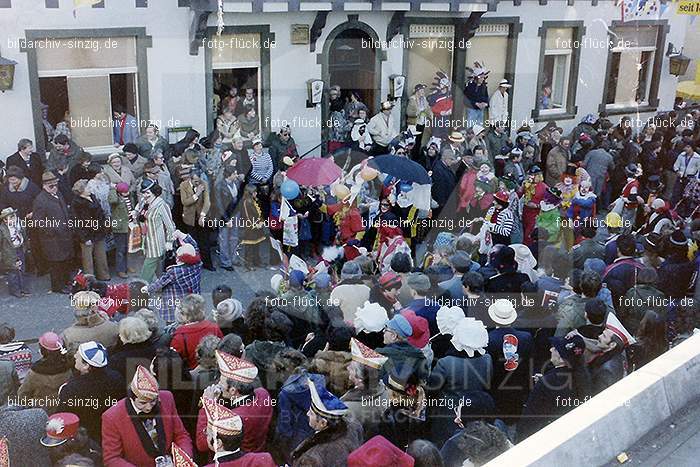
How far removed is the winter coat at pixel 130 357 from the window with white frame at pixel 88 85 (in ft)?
22.0

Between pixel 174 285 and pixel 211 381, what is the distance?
7.93ft

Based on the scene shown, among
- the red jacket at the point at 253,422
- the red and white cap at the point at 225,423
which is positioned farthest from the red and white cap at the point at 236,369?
the red and white cap at the point at 225,423

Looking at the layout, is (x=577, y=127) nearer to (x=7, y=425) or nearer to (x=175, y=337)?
(x=175, y=337)

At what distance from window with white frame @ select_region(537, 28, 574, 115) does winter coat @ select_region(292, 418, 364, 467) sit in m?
13.1

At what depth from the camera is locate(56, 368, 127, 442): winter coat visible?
5.20 metres

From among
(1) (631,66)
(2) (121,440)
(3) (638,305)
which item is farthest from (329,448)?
(1) (631,66)

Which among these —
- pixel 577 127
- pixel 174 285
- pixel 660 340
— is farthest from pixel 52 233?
pixel 577 127

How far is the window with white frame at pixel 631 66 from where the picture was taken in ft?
58.4

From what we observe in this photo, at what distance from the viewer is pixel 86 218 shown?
9539 millimetres

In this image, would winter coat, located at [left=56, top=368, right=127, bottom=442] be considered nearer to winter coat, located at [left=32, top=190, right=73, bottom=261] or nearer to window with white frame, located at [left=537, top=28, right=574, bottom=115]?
winter coat, located at [left=32, top=190, right=73, bottom=261]

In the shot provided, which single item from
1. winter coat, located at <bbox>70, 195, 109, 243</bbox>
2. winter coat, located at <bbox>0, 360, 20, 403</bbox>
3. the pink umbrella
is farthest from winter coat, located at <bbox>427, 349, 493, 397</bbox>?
winter coat, located at <bbox>70, 195, 109, 243</bbox>

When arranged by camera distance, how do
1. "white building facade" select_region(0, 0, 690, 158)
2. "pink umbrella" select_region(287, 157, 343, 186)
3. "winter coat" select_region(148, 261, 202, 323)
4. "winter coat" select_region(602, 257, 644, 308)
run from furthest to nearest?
"white building facade" select_region(0, 0, 690, 158) < "pink umbrella" select_region(287, 157, 343, 186) < "winter coat" select_region(148, 261, 202, 323) < "winter coat" select_region(602, 257, 644, 308)

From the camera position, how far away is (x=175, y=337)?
237 inches

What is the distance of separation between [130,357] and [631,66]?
1571cm
